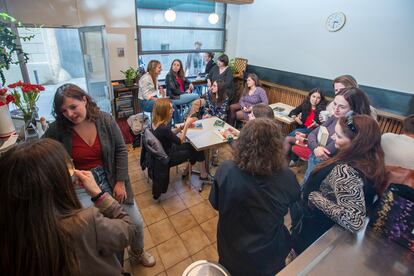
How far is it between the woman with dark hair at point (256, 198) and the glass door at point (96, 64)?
9.48 ft

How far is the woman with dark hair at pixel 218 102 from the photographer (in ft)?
13.6

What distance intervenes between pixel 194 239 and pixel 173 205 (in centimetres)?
54

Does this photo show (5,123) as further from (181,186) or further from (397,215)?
(397,215)

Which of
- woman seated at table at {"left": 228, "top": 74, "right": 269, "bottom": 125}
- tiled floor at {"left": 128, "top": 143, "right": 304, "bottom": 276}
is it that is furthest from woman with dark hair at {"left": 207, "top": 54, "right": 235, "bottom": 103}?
tiled floor at {"left": 128, "top": 143, "right": 304, "bottom": 276}

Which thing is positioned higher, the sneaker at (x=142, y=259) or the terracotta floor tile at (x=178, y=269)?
the sneaker at (x=142, y=259)

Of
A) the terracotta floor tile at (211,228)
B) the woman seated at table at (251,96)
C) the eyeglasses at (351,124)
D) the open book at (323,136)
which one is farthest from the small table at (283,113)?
the eyeglasses at (351,124)

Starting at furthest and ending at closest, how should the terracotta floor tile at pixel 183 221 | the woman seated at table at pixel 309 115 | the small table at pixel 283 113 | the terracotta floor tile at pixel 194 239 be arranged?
the small table at pixel 283 113
the woman seated at table at pixel 309 115
the terracotta floor tile at pixel 183 221
the terracotta floor tile at pixel 194 239

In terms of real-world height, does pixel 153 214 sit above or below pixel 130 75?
below

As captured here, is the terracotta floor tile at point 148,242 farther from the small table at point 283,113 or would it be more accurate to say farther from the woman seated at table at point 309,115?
the small table at point 283,113

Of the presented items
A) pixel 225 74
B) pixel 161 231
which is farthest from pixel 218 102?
pixel 161 231

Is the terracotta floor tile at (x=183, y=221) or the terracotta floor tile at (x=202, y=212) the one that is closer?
the terracotta floor tile at (x=183, y=221)

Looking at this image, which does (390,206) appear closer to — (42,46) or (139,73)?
(139,73)

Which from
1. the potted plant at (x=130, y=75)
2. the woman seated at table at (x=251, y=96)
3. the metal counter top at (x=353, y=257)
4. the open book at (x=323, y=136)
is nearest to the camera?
the metal counter top at (x=353, y=257)

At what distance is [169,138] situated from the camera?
94.2 inches
